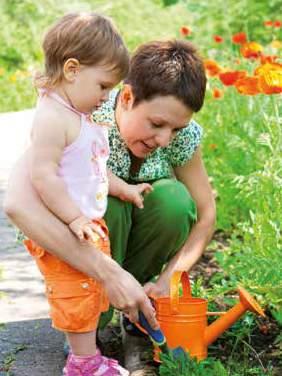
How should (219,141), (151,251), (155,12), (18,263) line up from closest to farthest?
1. (151,251)
2. (18,263)
3. (219,141)
4. (155,12)

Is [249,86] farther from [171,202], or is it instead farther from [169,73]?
[169,73]

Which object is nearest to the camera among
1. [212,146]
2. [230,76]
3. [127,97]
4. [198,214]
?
[127,97]

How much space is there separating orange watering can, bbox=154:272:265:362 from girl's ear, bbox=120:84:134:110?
53 cm

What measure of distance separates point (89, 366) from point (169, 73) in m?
0.88

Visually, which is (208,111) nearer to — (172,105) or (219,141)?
(219,141)

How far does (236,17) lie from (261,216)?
18.7 ft

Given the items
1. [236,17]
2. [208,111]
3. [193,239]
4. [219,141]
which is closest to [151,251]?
[193,239]

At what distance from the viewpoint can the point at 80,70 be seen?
2.49m

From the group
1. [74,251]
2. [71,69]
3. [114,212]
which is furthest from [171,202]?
[71,69]

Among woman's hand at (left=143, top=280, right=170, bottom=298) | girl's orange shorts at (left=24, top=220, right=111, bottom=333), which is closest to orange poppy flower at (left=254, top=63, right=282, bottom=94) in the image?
woman's hand at (left=143, top=280, right=170, bottom=298)

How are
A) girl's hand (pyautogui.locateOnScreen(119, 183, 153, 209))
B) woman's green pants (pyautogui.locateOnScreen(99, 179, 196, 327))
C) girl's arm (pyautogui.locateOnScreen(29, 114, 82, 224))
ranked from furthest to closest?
woman's green pants (pyautogui.locateOnScreen(99, 179, 196, 327)) < girl's hand (pyautogui.locateOnScreen(119, 183, 153, 209)) < girl's arm (pyautogui.locateOnScreen(29, 114, 82, 224))

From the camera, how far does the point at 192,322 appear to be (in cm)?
275

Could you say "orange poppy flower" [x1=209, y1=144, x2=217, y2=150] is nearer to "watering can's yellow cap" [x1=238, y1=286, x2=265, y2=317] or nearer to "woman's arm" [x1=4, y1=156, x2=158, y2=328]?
"watering can's yellow cap" [x1=238, y1=286, x2=265, y2=317]

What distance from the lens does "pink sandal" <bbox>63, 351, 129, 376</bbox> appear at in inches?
105
